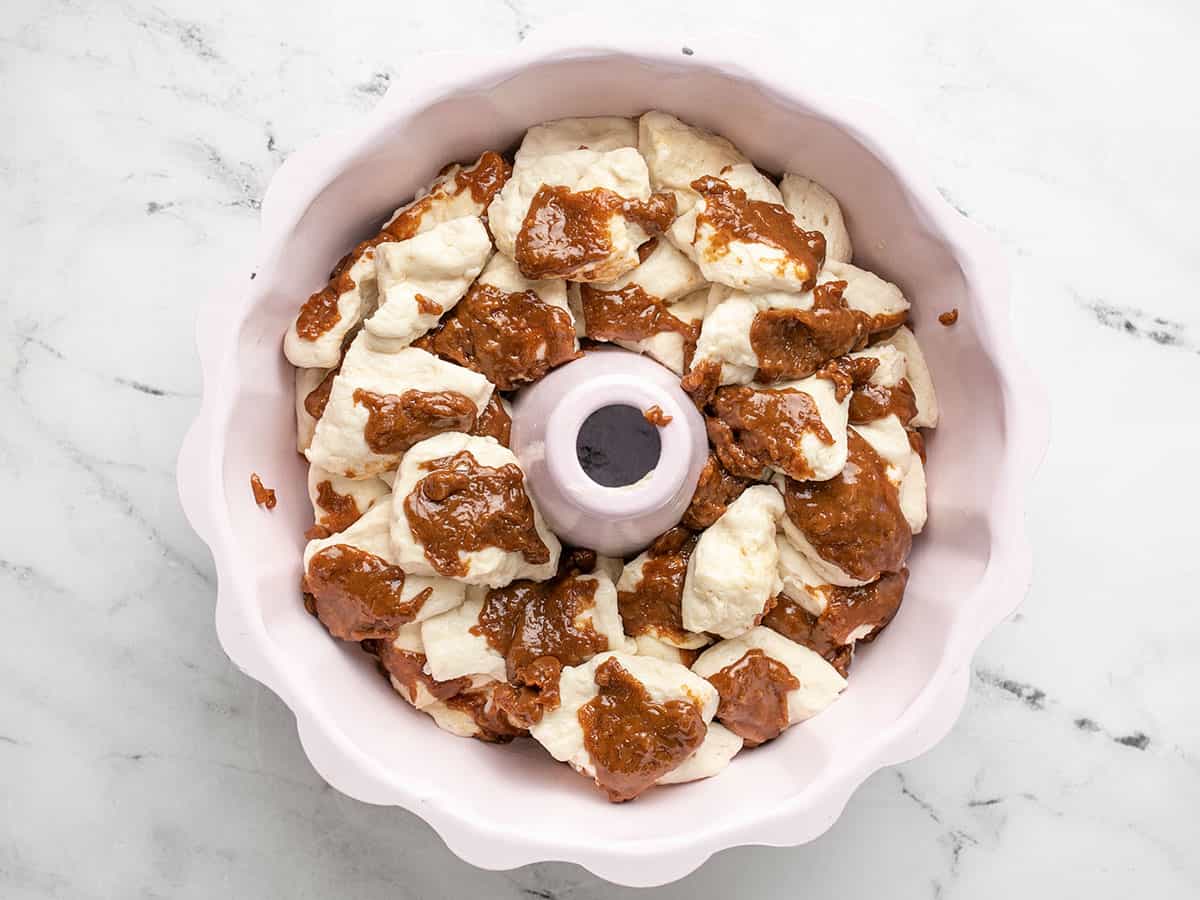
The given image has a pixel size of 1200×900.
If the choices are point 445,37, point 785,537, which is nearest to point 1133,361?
point 785,537

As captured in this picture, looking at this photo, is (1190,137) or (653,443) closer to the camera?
(653,443)

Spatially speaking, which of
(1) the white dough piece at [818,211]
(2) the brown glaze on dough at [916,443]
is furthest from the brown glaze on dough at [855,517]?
(1) the white dough piece at [818,211]

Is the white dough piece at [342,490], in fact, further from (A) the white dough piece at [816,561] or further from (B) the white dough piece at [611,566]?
(A) the white dough piece at [816,561]

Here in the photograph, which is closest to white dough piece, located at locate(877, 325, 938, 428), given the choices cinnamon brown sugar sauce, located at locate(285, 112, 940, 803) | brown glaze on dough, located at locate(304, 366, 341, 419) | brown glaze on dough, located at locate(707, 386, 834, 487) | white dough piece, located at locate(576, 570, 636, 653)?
cinnamon brown sugar sauce, located at locate(285, 112, 940, 803)

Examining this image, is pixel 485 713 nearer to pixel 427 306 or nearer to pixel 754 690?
pixel 754 690

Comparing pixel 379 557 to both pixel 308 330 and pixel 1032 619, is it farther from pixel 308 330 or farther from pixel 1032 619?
pixel 1032 619

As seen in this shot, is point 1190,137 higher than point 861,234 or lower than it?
higher
